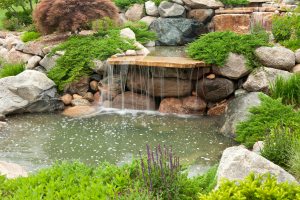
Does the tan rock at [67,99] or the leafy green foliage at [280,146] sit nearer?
the leafy green foliage at [280,146]

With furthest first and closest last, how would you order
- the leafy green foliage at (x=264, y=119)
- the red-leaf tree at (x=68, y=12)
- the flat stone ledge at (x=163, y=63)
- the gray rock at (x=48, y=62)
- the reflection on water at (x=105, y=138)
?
the red-leaf tree at (x=68, y=12) → the gray rock at (x=48, y=62) → the flat stone ledge at (x=163, y=63) → the reflection on water at (x=105, y=138) → the leafy green foliage at (x=264, y=119)

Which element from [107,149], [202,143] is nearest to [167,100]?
[202,143]

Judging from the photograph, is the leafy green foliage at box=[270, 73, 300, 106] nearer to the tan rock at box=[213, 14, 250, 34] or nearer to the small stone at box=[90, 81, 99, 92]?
the small stone at box=[90, 81, 99, 92]

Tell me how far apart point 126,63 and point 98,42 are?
2289 mm

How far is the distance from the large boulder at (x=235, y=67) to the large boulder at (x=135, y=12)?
10186mm

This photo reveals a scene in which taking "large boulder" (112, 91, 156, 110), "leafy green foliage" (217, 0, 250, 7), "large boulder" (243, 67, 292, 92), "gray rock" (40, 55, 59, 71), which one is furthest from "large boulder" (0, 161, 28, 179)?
"leafy green foliage" (217, 0, 250, 7)

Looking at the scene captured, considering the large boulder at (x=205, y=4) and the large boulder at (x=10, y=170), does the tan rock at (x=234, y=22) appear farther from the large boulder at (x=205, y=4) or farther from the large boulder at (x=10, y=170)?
the large boulder at (x=10, y=170)

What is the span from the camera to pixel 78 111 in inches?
320

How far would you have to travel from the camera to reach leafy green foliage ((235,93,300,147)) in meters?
4.72

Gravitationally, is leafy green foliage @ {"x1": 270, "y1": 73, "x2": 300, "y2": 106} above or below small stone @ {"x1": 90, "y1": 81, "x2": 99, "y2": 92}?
above

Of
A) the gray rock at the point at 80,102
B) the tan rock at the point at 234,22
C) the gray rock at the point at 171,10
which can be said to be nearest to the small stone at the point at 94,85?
the gray rock at the point at 80,102

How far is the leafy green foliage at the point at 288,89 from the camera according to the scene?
20.0 ft

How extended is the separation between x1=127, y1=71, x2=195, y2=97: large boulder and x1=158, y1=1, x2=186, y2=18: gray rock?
7277mm

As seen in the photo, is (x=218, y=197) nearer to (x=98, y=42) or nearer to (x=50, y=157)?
(x=50, y=157)
